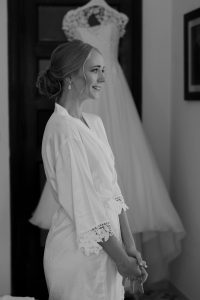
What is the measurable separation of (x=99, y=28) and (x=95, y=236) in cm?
173

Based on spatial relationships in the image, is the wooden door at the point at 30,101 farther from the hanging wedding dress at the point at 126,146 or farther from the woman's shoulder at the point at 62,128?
the woman's shoulder at the point at 62,128

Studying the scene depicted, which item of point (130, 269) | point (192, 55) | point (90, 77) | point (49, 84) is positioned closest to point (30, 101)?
point (192, 55)

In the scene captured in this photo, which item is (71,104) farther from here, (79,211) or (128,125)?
(128,125)

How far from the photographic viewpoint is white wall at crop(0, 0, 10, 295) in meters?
3.21

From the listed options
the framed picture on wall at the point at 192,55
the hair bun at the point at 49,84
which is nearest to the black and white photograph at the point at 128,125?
the framed picture on wall at the point at 192,55

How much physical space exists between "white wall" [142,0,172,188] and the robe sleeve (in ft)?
5.70

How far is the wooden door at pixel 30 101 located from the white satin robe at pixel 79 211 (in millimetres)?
1508

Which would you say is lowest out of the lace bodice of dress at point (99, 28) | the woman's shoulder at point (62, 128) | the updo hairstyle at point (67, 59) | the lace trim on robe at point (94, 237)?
the lace trim on robe at point (94, 237)

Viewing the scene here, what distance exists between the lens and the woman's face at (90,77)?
1.82m

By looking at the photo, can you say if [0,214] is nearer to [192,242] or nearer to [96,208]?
[192,242]

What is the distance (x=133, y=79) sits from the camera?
133 inches

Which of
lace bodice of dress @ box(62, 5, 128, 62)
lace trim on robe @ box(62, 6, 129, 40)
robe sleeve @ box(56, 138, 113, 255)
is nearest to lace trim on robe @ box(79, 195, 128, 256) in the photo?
robe sleeve @ box(56, 138, 113, 255)

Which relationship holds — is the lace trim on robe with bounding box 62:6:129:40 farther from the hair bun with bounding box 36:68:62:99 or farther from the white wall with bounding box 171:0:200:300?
the hair bun with bounding box 36:68:62:99

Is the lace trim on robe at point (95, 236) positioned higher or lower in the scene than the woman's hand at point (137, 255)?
higher
